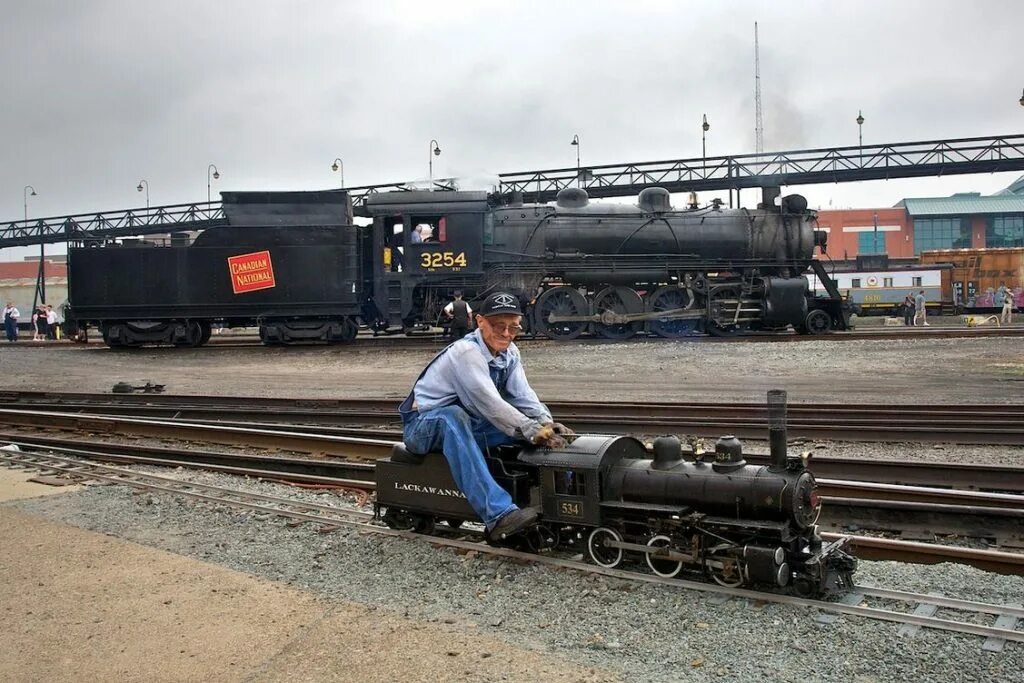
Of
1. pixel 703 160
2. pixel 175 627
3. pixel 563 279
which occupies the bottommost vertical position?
pixel 175 627

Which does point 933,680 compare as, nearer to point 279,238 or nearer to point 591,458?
point 591,458

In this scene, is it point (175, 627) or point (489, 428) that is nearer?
point (175, 627)

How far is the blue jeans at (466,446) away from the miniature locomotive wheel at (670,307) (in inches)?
626

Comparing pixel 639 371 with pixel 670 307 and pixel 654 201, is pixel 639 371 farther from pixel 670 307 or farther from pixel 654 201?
pixel 654 201

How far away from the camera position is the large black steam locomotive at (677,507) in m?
4.30

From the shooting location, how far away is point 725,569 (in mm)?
4438

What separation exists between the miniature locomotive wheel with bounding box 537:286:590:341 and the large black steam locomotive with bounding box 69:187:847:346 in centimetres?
3

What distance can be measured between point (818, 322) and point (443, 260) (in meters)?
9.32

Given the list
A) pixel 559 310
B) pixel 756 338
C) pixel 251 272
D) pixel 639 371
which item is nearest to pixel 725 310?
pixel 756 338

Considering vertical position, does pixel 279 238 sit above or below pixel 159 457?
above

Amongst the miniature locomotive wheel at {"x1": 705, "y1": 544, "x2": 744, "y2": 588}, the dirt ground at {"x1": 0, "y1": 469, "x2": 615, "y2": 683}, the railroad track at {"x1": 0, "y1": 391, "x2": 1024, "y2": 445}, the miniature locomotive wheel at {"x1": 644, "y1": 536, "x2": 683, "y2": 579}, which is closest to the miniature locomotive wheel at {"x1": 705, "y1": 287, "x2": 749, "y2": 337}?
the railroad track at {"x1": 0, "y1": 391, "x2": 1024, "y2": 445}

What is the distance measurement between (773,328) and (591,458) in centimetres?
1819

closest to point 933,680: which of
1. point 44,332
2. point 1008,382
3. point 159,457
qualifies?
point 159,457

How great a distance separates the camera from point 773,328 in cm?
2198
